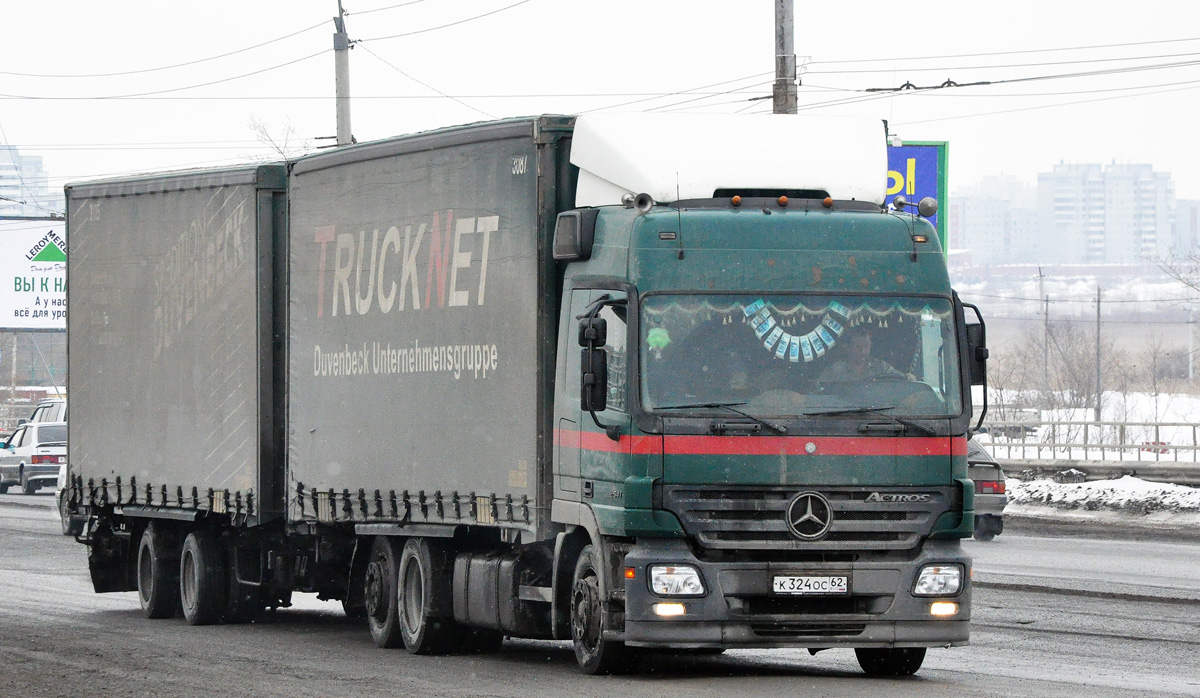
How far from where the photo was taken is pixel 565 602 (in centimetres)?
1155

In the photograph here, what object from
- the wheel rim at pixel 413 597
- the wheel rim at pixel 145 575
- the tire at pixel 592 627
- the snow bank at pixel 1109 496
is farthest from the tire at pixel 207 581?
the snow bank at pixel 1109 496

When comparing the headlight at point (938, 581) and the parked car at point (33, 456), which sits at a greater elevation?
the headlight at point (938, 581)

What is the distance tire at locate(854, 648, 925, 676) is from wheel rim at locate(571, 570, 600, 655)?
5.82 ft

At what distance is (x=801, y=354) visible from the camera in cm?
1055

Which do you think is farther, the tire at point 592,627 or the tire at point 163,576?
the tire at point 163,576

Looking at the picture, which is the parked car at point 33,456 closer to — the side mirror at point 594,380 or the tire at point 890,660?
the tire at point 890,660

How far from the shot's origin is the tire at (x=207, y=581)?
16.4 meters

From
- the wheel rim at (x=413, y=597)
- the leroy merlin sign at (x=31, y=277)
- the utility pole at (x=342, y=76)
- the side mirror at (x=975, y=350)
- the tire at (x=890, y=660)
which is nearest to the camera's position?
the side mirror at (x=975, y=350)

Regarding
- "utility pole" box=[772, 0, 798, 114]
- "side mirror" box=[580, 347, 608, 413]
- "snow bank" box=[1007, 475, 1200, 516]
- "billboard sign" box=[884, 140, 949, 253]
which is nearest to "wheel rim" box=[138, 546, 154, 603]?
"side mirror" box=[580, 347, 608, 413]

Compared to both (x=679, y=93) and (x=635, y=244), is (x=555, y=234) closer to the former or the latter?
(x=635, y=244)

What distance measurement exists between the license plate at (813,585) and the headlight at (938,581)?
1.43 ft

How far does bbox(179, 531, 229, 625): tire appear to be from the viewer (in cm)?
1642

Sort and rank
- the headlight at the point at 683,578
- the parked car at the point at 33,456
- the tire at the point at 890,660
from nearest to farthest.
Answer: the headlight at the point at 683,578
the tire at the point at 890,660
the parked car at the point at 33,456

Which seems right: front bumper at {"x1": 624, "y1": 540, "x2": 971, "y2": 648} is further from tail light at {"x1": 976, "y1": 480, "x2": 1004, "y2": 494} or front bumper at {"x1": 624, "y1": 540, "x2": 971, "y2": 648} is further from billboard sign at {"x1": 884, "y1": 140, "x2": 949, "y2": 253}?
billboard sign at {"x1": 884, "y1": 140, "x2": 949, "y2": 253}
